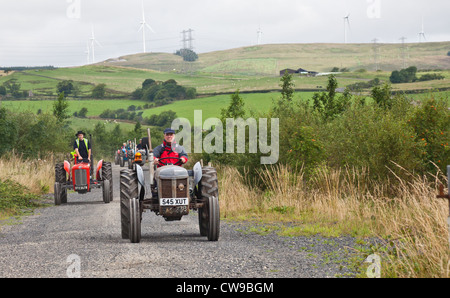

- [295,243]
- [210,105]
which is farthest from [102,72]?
[295,243]

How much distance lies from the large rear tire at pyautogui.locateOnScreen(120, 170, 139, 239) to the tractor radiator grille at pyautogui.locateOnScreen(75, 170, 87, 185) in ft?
36.2

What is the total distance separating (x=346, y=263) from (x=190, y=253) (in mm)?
2669

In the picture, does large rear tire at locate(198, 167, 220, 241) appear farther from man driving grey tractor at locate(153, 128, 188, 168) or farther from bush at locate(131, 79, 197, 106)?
bush at locate(131, 79, 197, 106)

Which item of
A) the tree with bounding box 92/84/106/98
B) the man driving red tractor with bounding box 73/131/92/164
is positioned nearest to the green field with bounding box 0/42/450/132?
the tree with bounding box 92/84/106/98

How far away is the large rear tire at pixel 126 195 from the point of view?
1308cm

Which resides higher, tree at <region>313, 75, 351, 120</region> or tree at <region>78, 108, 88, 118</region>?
tree at <region>313, 75, 351, 120</region>

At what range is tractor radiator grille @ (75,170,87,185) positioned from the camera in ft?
78.5

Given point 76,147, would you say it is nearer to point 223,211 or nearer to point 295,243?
point 223,211

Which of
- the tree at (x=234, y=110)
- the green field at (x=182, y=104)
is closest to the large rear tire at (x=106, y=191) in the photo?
the tree at (x=234, y=110)

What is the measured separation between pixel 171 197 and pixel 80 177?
469 inches

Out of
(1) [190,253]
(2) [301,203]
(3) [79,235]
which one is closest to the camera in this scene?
(1) [190,253]

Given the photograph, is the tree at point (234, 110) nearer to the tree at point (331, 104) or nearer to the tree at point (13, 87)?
the tree at point (331, 104)
